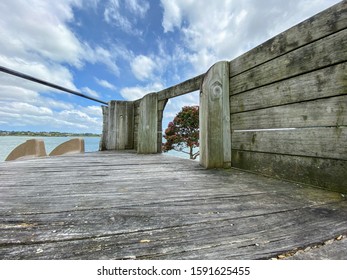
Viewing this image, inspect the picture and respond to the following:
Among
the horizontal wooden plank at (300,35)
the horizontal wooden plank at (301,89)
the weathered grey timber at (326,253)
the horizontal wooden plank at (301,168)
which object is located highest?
the horizontal wooden plank at (300,35)

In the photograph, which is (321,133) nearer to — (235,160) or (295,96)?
(295,96)

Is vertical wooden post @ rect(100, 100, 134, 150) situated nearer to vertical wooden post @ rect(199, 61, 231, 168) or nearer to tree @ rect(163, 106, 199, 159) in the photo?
tree @ rect(163, 106, 199, 159)

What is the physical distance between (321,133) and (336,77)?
455mm

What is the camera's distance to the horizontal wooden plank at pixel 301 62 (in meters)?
1.49

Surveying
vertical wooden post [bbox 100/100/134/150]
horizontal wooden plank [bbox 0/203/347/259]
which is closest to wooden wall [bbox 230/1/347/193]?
horizontal wooden plank [bbox 0/203/347/259]

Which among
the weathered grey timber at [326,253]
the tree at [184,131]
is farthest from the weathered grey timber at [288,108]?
the tree at [184,131]

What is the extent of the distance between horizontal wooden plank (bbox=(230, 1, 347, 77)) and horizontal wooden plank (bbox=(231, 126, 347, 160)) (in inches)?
31.3

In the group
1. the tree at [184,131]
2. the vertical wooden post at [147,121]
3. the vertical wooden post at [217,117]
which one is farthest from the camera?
the tree at [184,131]

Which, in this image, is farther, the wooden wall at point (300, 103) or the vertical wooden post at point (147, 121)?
the vertical wooden post at point (147, 121)

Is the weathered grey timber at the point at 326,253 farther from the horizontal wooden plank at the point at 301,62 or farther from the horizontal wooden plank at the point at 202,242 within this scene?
the horizontal wooden plank at the point at 301,62

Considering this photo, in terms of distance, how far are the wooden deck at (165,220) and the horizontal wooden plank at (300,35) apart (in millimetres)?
1314

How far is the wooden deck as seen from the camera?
2.44ft

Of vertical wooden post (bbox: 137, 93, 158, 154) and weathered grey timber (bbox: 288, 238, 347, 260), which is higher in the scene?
vertical wooden post (bbox: 137, 93, 158, 154)
